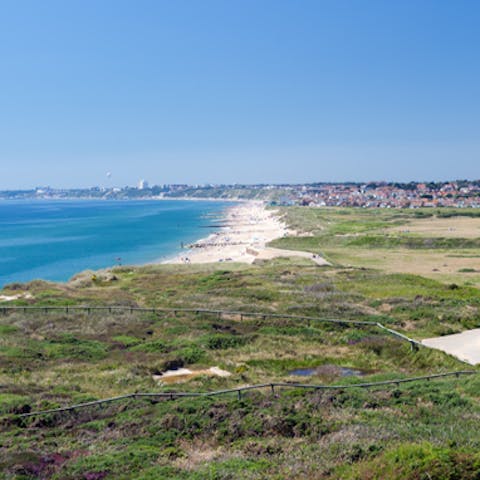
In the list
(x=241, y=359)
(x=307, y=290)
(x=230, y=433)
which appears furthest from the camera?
(x=307, y=290)

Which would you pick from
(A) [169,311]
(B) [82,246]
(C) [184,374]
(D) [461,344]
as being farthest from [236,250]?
(C) [184,374]

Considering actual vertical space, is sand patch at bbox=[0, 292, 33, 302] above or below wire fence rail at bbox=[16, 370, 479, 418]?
below

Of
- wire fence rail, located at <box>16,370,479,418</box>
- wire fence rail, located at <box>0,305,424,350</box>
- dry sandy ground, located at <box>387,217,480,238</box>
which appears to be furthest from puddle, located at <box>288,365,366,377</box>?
dry sandy ground, located at <box>387,217,480,238</box>

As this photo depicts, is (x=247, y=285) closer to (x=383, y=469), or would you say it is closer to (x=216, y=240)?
(x=383, y=469)

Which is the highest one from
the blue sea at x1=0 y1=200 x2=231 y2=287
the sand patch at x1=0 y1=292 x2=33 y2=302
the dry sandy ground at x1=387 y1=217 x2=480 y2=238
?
the sand patch at x1=0 y1=292 x2=33 y2=302

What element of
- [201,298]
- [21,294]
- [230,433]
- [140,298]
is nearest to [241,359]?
[230,433]

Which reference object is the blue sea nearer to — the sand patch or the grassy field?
the sand patch
